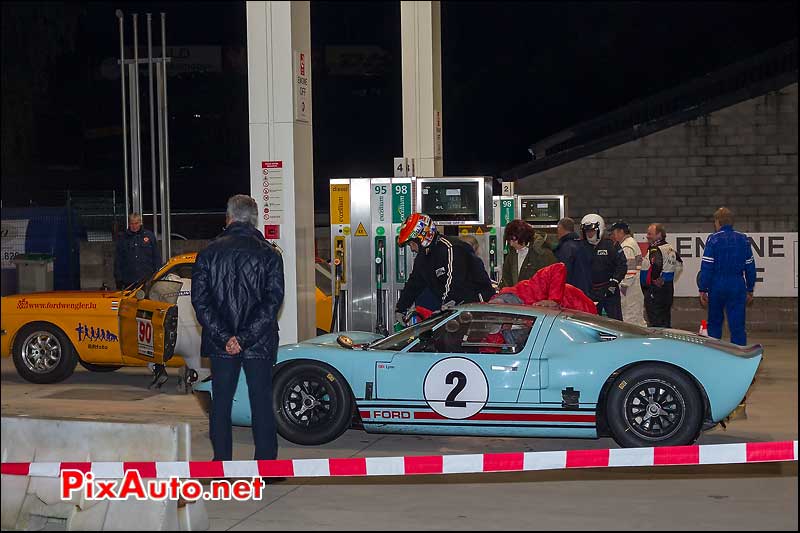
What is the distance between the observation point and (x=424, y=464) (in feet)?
21.4

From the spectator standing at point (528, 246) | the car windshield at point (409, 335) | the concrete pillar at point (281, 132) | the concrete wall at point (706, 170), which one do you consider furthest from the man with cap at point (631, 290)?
the concrete wall at point (706, 170)

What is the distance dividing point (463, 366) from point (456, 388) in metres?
0.17

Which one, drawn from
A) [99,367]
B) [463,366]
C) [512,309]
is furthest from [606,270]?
[99,367]

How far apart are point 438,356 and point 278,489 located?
183 centimetres

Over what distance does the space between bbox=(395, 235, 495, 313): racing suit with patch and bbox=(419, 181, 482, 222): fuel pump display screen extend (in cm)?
336

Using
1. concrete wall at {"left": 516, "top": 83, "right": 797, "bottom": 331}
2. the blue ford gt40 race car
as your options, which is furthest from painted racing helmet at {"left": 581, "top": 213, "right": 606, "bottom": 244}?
concrete wall at {"left": 516, "top": 83, "right": 797, "bottom": 331}

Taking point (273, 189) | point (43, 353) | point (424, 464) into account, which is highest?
point (273, 189)

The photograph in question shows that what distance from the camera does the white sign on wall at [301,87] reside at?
1130 centimetres

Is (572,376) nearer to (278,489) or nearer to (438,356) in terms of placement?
(438,356)

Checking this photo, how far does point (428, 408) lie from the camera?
8.70 m

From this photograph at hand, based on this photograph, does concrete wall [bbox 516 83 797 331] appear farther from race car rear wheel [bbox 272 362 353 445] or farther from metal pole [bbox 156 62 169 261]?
race car rear wheel [bbox 272 362 353 445]

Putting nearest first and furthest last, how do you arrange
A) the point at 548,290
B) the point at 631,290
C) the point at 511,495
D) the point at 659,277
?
the point at 511,495
the point at 548,290
the point at 631,290
the point at 659,277

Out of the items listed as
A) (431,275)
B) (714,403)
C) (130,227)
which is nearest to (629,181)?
(130,227)

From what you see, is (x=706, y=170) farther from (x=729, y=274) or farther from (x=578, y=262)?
(x=578, y=262)
